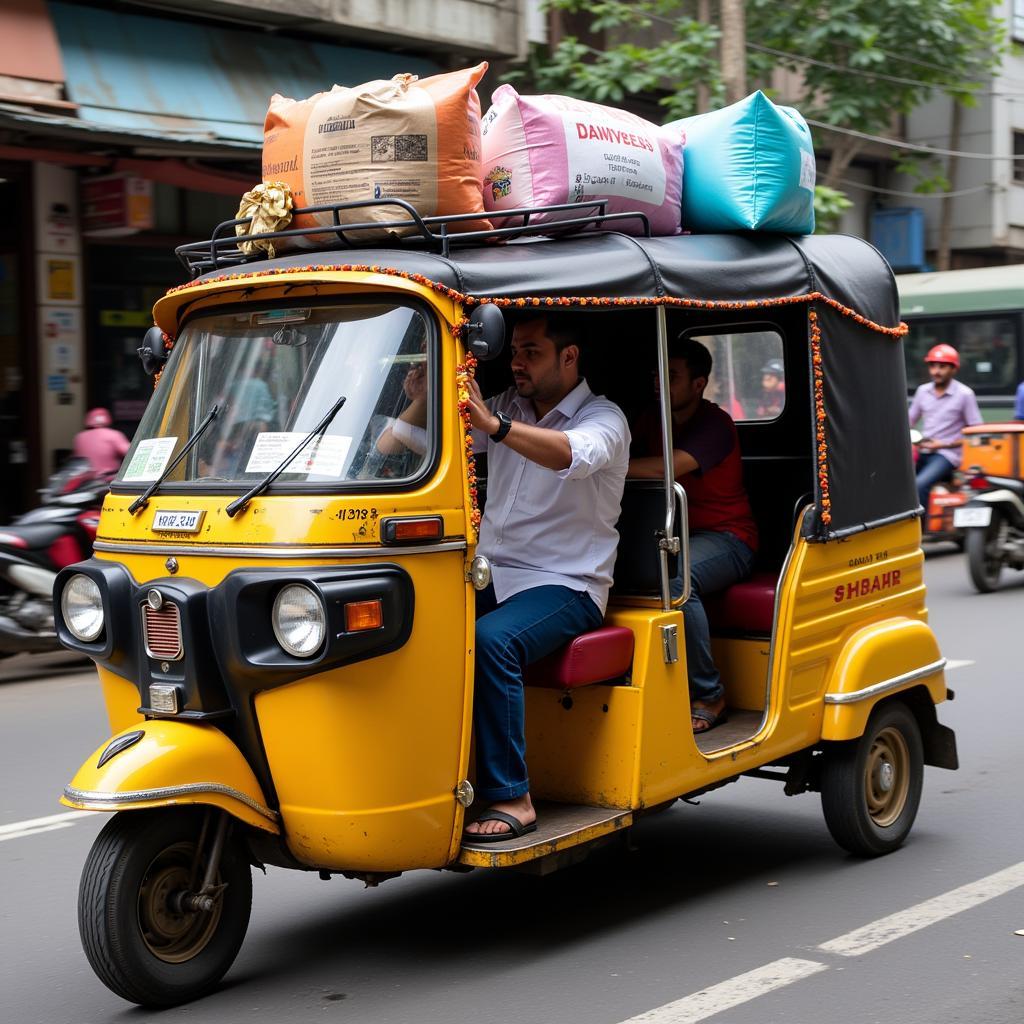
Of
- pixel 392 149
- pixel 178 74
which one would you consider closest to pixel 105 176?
pixel 178 74

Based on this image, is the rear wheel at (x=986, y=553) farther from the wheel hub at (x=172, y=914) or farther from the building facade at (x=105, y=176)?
the wheel hub at (x=172, y=914)

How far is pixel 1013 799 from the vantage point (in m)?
6.52

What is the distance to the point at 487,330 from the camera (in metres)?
4.21

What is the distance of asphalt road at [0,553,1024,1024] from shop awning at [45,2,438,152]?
7867 millimetres

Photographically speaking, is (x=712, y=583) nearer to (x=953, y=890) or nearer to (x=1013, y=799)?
(x=953, y=890)

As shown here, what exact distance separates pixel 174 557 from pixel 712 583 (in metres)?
2.09

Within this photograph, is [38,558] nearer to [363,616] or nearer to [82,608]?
[82,608]

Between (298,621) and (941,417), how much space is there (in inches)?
446

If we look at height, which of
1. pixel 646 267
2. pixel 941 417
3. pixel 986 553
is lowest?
pixel 986 553

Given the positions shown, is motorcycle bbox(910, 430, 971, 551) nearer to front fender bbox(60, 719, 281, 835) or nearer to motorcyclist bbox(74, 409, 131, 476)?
motorcyclist bbox(74, 409, 131, 476)

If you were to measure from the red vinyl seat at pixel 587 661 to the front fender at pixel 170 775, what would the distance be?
97 centimetres

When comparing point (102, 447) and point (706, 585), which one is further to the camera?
point (102, 447)

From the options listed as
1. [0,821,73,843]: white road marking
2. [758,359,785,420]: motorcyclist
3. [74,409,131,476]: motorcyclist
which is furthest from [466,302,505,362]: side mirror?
[74,409,131,476]: motorcyclist

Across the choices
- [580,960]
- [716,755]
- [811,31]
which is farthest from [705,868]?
[811,31]
